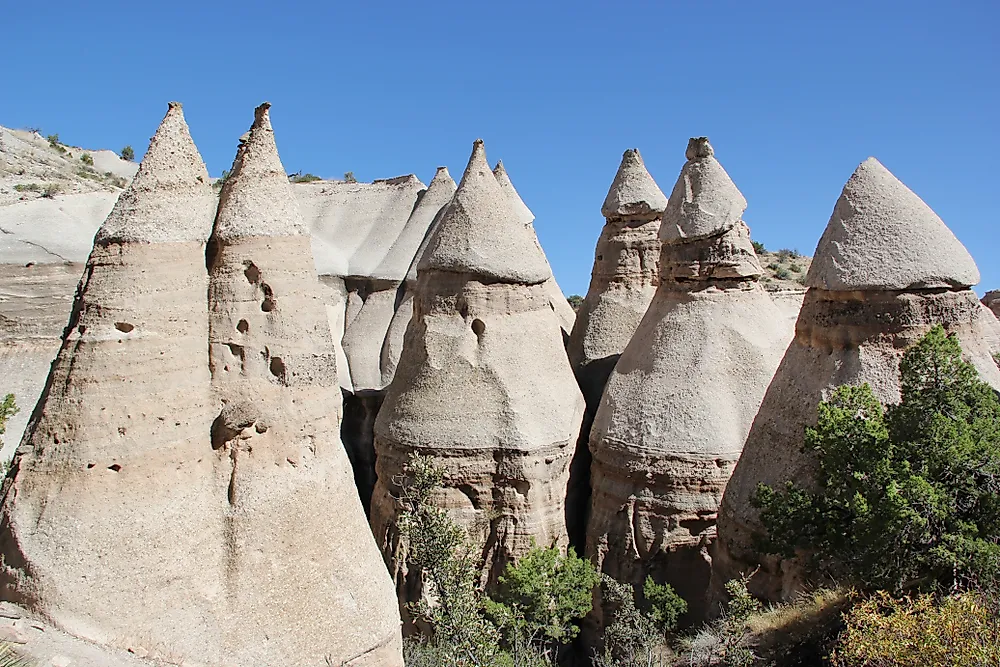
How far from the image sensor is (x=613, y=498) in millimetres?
12016

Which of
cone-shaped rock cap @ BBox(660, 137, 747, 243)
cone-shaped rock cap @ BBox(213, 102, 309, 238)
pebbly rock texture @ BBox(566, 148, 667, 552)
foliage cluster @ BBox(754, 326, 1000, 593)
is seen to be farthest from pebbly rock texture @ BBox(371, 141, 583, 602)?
cone-shaped rock cap @ BBox(213, 102, 309, 238)

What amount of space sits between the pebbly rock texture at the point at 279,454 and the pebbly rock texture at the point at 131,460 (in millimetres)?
179

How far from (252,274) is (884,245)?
679 centimetres

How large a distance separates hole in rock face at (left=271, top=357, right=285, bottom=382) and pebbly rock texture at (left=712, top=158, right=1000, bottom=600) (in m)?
5.45

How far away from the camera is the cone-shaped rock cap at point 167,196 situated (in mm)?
6676

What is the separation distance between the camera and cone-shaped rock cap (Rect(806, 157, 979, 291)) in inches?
343

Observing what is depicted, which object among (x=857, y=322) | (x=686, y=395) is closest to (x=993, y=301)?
(x=686, y=395)

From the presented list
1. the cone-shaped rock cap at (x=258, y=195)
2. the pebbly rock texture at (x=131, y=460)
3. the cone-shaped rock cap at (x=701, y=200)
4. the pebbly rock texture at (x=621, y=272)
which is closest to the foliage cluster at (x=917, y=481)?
the cone-shaped rock cap at (x=701, y=200)

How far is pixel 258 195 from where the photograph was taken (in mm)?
7215

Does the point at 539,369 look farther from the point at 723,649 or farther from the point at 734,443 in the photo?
the point at 723,649

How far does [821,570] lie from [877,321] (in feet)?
9.09

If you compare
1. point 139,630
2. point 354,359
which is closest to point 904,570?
point 139,630

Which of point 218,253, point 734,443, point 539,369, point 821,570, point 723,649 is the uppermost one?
point 218,253

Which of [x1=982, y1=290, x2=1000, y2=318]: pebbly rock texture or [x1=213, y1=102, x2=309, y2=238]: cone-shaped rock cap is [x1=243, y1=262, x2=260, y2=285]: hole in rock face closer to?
[x1=213, y1=102, x2=309, y2=238]: cone-shaped rock cap
